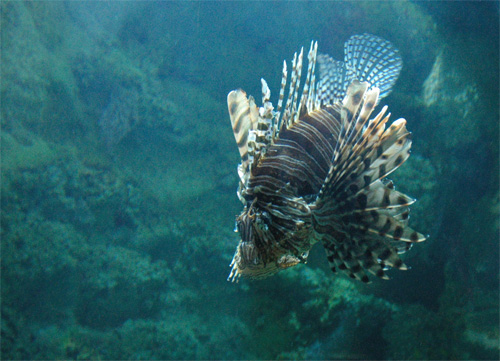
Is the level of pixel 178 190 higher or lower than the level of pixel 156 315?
higher

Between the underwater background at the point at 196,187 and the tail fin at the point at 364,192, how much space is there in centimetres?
311

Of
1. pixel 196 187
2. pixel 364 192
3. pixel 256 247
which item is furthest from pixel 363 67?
pixel 196 187

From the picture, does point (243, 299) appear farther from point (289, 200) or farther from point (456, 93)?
point (456, 93)

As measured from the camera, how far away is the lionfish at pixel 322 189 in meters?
1.65

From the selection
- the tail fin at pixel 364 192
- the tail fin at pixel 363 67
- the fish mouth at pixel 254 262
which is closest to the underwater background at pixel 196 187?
the tail fin at pixel 363 67

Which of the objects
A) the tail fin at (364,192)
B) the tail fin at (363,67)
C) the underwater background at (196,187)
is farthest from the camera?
the underwater background at (196,187)

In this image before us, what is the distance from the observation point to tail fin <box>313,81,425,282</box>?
1634mm

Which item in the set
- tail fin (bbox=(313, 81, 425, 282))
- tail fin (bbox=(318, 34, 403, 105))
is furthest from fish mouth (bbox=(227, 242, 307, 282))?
tail fin (bbox=(318, 34, 403, 105))

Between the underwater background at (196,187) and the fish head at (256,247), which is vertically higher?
the underwater background at (196,187)

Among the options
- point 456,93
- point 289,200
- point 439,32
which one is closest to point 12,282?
point 289,200

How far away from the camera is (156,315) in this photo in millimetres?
6027

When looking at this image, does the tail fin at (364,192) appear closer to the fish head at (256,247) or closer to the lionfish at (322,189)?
the lionfish at (322,189)

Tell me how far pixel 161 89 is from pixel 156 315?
6.06 m

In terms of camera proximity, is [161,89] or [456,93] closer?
[456,93]
